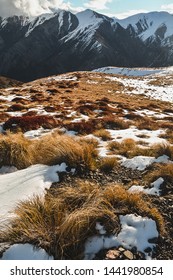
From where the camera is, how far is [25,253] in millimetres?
4324

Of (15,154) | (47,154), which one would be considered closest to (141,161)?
(47,154)

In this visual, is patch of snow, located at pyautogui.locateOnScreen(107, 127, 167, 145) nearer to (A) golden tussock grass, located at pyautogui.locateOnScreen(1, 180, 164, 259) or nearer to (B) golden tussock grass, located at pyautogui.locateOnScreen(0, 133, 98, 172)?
(B) golden tussock grass, located at pyautogui.locateOnScreen(0, 133, 98, 172)

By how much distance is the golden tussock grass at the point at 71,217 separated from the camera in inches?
176

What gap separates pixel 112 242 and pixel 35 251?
1.16m

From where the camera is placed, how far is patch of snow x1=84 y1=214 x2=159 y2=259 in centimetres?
456

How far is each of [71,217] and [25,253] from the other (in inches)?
32.8

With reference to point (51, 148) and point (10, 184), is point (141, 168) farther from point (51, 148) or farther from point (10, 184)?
point (10, 184)

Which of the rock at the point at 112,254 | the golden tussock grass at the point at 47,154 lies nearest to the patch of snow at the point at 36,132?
the golden tussock grass at the point at 47,154

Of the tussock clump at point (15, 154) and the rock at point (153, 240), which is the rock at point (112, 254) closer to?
the rock at point (153, 240)

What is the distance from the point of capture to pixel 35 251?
14.2 feet

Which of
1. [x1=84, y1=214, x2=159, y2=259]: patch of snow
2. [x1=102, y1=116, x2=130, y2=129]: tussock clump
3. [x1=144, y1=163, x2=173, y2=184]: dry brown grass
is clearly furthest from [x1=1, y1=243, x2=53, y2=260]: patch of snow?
[x1=102, y1=116, x2=130, y2=129]: tussock clump

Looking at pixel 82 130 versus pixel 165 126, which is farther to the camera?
pixel 165 126

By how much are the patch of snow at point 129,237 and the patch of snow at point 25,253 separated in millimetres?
631
